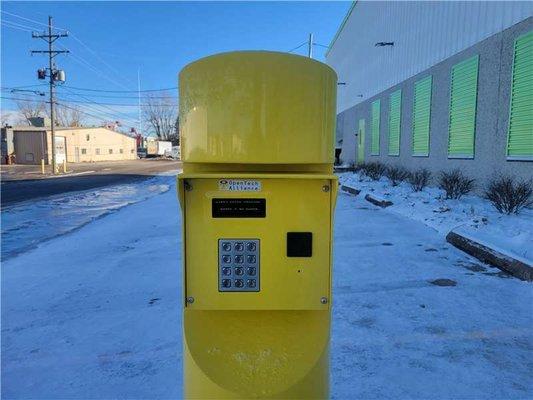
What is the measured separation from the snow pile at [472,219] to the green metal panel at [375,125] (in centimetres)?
997

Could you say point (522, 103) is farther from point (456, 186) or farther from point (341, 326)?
point (341, 326)

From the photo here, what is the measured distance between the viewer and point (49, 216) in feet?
37.5

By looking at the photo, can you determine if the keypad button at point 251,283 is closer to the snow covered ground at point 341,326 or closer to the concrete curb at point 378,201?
the snow covered ground at point 341,326

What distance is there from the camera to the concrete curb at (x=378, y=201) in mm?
11195

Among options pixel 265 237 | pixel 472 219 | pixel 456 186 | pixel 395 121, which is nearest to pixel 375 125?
pixel 395 121

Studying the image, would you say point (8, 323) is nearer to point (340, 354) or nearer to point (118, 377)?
point (118, 377)

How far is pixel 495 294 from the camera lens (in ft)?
14.7

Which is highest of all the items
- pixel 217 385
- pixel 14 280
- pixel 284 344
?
pixel 284 344

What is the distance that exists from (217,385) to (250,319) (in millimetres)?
319

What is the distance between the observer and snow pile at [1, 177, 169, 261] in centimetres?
821

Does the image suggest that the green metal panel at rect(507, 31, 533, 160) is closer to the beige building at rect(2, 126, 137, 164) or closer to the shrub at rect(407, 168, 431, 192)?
the shrub at rect(407, 168, 431, 192)

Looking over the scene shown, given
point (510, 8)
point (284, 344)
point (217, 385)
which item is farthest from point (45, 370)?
point (510, 8)

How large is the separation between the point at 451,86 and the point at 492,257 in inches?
344

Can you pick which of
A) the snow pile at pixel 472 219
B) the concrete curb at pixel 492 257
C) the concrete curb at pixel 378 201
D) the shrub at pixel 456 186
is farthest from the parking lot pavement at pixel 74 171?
the concrete curb at pixel 492 257
